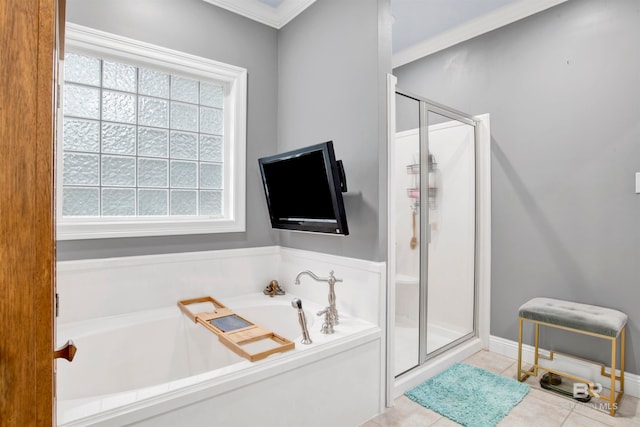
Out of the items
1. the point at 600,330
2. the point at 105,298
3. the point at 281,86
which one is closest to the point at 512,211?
the point at 600,330

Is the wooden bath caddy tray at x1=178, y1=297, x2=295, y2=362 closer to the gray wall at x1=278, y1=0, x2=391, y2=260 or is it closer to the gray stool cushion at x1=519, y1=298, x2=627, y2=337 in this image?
the gray wall at x1=278, y1=0, x2=391, y2=260

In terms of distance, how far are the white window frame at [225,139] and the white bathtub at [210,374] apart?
57cm

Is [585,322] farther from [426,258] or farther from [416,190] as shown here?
[416,190]

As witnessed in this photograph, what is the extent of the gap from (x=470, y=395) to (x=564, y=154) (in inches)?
73.1

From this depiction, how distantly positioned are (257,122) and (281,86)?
0.39 m

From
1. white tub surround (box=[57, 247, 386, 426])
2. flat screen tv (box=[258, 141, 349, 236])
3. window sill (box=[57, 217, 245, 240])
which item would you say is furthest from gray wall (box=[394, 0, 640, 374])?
window sill (box=[57, 217, 245, 240])

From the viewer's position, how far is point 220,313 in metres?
2.29

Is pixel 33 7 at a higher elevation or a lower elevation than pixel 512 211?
higher

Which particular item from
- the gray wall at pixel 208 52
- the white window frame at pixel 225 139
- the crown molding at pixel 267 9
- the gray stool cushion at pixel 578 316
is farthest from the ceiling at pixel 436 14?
the gray stool cushion at pixel 578 316

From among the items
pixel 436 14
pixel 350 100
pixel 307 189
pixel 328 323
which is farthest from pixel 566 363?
pixel 436 14

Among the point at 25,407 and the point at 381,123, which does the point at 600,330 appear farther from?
the point at 25,407

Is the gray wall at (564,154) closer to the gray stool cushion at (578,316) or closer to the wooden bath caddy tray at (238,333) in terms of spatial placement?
the gray stool cushion at (578,316)

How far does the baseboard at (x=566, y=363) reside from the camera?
2244 millimetres

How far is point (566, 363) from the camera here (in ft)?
8.22
